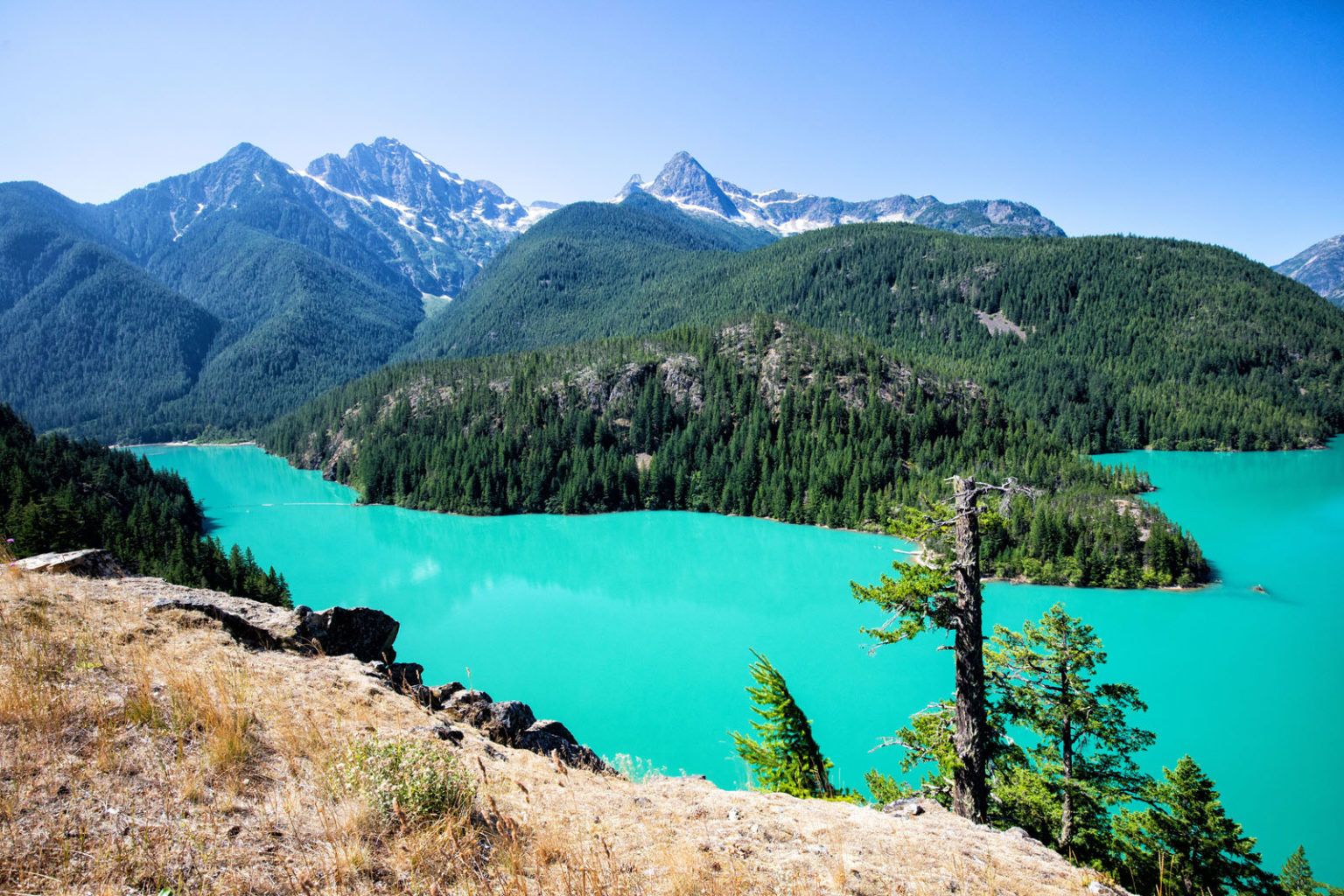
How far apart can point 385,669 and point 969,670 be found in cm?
966

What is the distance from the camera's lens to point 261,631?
10.5 metres

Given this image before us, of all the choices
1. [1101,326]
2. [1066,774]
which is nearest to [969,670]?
[1066,774]

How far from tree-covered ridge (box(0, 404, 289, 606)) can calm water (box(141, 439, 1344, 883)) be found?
965cm

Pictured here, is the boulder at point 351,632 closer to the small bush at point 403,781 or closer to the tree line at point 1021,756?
the small bush at point 403,781

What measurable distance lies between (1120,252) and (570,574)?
7552 inches

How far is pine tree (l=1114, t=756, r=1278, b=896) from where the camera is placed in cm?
1184

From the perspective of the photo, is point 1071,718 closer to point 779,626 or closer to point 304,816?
point 304,816

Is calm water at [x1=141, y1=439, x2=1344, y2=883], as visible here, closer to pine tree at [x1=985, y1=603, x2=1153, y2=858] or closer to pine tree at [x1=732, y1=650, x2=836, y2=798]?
pine tree at [x1=985, y1=603, x2=1153, y2=858]

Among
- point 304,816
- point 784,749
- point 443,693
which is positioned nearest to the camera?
point 304,816

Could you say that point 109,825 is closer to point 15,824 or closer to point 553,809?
point 15,824

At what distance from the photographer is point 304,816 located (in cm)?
546

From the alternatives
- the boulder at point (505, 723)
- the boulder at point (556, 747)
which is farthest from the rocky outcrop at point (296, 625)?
the boulder at point (556, 747)

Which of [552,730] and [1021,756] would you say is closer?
[552,730]

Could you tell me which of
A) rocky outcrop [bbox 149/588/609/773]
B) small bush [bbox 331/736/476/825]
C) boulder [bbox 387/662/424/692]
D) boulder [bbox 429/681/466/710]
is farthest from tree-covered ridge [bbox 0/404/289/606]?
small bush [bbox 331/736/476/825]
